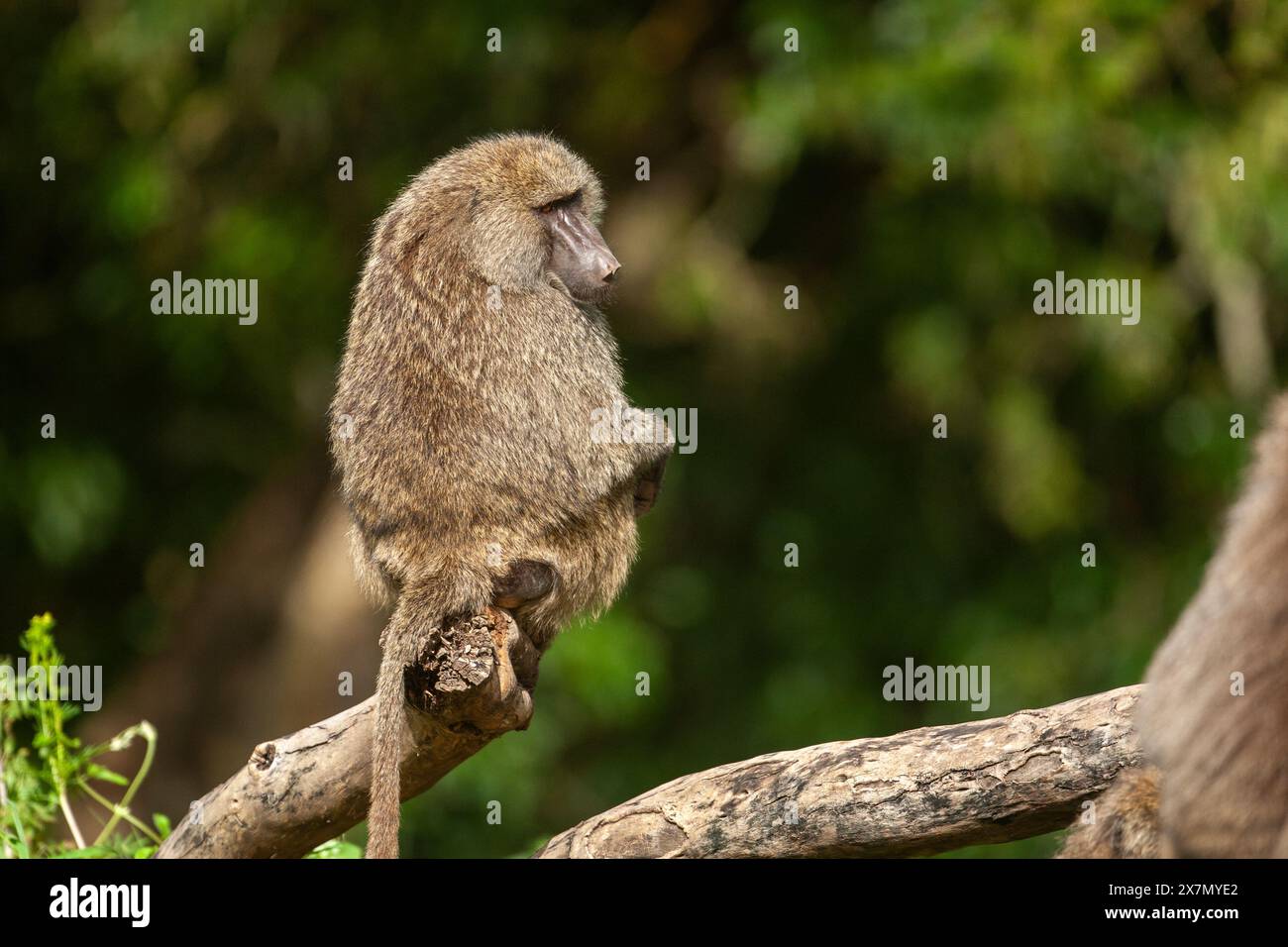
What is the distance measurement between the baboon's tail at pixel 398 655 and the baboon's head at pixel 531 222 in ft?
3.31

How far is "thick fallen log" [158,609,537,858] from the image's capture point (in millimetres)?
5070

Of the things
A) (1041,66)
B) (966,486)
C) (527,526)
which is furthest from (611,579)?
(966,486)

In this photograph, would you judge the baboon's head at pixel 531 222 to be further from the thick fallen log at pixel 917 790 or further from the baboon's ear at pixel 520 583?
the thick fallen log at pixel 917 790

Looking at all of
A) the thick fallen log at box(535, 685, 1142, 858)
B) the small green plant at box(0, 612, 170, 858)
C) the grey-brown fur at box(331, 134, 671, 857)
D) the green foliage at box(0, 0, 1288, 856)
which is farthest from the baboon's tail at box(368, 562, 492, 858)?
the green foliage at box(0, 0, 1288, 856)

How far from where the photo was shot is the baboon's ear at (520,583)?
16.8ft

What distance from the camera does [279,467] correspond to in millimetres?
12414

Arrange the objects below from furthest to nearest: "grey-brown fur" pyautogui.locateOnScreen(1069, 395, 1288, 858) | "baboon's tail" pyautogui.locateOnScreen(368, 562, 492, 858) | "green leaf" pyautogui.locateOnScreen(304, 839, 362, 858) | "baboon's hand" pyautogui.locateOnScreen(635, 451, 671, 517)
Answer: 1. "green leaf" pyautogui.locateOnScreen(304, 839, 362, 858)
2. "baboon's hand" pyautogui.locateOnScreen(635, 451, 671, 517)
3. "baboon's tail" pyautogui.locateOnScreen(368, 562, 492, 858)
4. "grey-brown fur" pyautogui.locateOnScreen(1069, 395, 1288, 858)

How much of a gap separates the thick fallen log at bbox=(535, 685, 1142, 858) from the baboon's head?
1.71m

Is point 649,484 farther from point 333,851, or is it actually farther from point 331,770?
point 333,851

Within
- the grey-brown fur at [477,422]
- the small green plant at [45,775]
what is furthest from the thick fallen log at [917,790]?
the small green plant at [45,775]

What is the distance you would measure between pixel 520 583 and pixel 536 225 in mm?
1213

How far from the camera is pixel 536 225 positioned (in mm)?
5473

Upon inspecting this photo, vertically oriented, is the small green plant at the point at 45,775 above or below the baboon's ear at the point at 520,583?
below

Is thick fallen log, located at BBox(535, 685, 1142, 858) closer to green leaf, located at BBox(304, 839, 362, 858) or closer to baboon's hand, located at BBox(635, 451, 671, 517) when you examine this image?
baboon's hand, located at BBox(635, 451, 671, 517)
